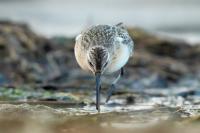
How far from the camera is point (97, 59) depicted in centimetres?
975

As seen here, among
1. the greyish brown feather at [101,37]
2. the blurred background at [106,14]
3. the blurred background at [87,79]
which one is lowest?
the blurred background at [87,79]

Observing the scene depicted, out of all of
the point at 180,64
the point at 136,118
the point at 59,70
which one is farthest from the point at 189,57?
the point at 136,118

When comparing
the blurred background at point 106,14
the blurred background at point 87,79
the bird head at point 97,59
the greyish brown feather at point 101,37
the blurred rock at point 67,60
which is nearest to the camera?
the blurred background at point 87,79

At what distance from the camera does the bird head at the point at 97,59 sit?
9.73m

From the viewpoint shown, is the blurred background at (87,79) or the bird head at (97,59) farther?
the bird head at (97,59)

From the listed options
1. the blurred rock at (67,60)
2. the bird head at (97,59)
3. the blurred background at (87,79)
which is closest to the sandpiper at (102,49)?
the bird head at (97,59)

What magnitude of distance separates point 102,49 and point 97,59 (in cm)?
26

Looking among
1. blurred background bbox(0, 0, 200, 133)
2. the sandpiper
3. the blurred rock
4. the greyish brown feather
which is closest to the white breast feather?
the sandpiper

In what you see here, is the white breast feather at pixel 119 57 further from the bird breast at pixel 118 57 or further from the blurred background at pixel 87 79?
the blurred background at pixel 87 79

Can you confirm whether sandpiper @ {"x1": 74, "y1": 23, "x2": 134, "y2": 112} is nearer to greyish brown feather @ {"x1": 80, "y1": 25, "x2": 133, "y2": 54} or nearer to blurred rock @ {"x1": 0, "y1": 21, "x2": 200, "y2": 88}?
greyish brown feather @ {"x1": 80, "y1": 25, "x2": 133, "y2": 54}

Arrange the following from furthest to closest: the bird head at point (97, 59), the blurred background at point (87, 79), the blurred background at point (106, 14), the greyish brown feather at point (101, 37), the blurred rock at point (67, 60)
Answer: the blurred background at point (106, 14) < the blurred rock at point (67, 60) < the greyish brown feather at point (101, 37) < the bird head at point (97, 59) < the blurred background at point (87, 79)

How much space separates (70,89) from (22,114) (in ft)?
13.8

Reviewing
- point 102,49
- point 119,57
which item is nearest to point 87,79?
point 119,57

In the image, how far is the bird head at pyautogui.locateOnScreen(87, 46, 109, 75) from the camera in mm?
9727
